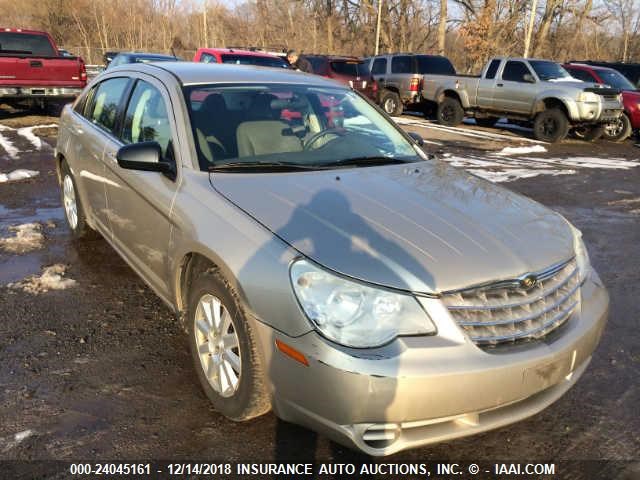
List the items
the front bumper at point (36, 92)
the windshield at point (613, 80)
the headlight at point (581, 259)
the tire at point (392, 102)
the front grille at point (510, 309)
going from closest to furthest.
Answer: the front grille at point (510, 309), the headlight at point (581, 259), the front bumper at point (36, 92), the windshield at point (613, 80), the tire at point (392, 102)

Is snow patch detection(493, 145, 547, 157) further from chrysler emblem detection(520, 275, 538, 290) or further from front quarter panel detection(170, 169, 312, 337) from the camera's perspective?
front quarter panel detection(170, 169, 312, 337)

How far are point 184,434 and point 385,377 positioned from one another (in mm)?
1152

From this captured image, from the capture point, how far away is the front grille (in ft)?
6.98

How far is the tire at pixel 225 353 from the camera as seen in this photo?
92.3 inches

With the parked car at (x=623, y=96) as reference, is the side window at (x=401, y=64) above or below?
above

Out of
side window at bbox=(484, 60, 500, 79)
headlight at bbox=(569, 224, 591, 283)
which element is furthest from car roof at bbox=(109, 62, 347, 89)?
side window at bbox=(484, 60, 500, 79)

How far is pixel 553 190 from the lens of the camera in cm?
789

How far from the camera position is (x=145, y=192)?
3197mm

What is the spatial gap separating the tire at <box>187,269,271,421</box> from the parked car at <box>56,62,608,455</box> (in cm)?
1

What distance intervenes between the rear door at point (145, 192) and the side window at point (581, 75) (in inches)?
510

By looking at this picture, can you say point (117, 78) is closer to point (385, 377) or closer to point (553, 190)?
point (385, 377)

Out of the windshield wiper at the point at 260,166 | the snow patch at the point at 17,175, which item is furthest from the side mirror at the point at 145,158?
the snow patch at the point at 17,175

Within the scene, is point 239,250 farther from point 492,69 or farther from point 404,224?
point 492,69

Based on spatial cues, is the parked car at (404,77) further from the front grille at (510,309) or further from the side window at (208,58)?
the front grille at (510,309)
